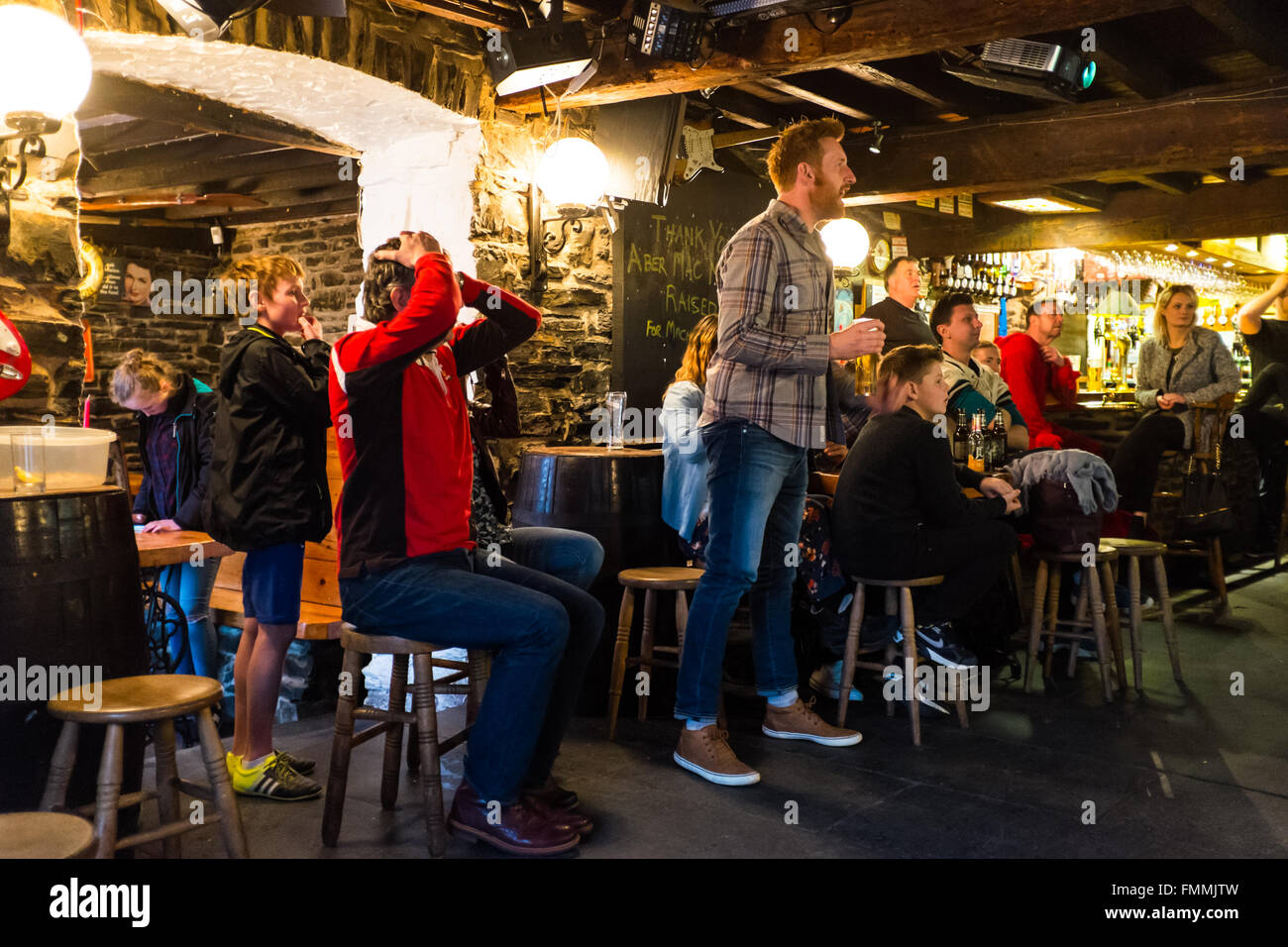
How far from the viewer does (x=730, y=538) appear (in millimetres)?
3037

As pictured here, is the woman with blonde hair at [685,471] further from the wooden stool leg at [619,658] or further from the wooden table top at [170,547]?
the wooden table top at [170,547]

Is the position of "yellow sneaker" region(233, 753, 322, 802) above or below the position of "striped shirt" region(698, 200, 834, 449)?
below

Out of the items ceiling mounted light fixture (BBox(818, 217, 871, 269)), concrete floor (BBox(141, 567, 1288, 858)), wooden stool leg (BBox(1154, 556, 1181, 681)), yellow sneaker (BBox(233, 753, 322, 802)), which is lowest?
concrete floor (BBox(141, 567, 1288, 858))

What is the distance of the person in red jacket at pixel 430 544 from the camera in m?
2.40

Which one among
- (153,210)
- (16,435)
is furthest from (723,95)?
(153,210)

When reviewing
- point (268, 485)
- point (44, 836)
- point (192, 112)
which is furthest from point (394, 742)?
point (192, 112)

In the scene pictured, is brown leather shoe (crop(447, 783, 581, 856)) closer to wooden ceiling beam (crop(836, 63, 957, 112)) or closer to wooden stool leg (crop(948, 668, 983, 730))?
wooden stool leg (crop(948, 668, 983, 730))

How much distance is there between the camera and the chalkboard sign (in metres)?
5.14

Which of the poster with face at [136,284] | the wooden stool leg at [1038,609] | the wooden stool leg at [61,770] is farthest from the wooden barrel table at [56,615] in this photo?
the poster with face at [136,284]

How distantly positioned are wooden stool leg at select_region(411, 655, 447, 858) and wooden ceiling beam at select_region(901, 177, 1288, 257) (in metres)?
6.54

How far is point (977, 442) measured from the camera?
4.46 meters

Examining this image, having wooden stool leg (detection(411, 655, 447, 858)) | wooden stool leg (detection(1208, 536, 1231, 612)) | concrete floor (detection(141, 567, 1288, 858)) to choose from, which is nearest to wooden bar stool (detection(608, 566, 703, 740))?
concrete floor (detection(141, 567, 1288, 858))

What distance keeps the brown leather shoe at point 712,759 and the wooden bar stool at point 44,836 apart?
177 centimetres

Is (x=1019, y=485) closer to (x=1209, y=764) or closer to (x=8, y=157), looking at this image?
(x=1209, y=764)
